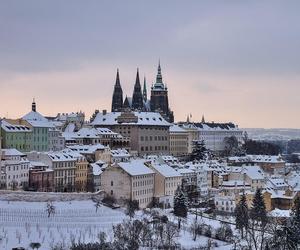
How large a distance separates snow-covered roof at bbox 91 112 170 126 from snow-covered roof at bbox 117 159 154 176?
2617cm

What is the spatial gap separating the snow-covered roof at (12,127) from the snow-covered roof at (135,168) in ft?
35.8

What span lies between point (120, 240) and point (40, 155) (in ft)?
54.0

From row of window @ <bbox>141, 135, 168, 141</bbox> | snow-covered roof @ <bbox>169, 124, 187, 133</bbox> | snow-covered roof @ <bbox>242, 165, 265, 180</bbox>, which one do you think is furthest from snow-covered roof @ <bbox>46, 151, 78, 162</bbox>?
snow-covered roof @ <bbox>169, 124, 187, 133</bbox>

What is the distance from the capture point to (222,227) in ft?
156

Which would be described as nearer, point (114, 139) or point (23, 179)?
point (23, 179)

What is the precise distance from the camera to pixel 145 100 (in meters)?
101

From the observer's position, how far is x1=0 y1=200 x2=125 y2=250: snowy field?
135ft

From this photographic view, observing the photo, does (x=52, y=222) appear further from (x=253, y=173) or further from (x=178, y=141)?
(x=178, y=141)

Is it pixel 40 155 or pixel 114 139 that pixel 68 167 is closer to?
pixel 40 155

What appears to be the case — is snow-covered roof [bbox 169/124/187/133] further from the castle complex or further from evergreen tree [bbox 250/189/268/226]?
evergreen tree [bbox 250/189/268/226]

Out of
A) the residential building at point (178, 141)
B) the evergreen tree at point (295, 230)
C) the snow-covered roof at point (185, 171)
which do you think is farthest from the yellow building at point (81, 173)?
the residential building at point (178, 141)

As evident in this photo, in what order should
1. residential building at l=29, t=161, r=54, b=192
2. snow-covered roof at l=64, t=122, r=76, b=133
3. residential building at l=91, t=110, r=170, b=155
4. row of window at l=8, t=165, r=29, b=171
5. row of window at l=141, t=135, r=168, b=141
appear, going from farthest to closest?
row of window at l=141, t=135, r=168, b=141 < residential building at l=91, t=110, r=170, b=155 < snow-covered roof at l=64, t=122, r=76, b=133 < residential building at l=29, t=161, r=54, b=192 < row of window at l=8, t=165, r=29, b=171

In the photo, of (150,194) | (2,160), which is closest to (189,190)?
(150,194)

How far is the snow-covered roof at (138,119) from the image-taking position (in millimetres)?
81562
